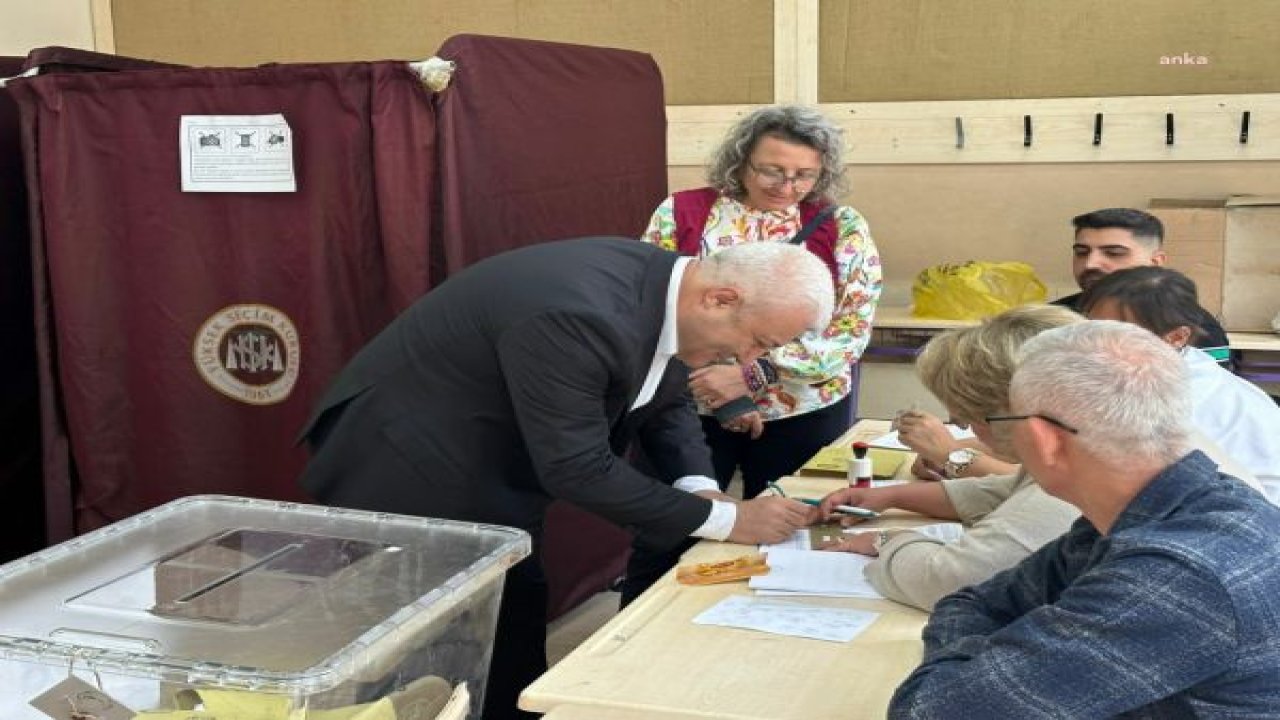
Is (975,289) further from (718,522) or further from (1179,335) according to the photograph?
(718,522)

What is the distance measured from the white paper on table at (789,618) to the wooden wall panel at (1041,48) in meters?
3.59

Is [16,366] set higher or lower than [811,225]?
lower

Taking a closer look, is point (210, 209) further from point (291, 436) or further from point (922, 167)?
Result: point (922, 167)

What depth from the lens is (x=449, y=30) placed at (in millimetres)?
6133

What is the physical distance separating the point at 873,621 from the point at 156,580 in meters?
1.10

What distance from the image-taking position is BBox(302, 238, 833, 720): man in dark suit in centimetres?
231

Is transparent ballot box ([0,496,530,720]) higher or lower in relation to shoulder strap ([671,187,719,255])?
lower

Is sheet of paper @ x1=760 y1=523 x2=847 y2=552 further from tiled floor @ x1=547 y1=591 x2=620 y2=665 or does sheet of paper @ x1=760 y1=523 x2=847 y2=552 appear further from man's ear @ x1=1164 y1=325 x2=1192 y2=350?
tiled floor @ x1=547 y1=591 x2=620 y2=665

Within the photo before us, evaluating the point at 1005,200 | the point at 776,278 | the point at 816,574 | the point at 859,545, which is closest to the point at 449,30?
the point at 1005,200

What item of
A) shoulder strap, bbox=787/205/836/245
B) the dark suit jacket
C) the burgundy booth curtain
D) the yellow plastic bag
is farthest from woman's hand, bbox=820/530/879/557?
the yellow plastic bag

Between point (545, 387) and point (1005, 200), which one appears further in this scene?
point (1005, 200)

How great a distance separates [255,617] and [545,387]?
0.87 metres

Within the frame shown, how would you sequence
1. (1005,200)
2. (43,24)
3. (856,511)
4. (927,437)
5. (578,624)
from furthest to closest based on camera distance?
(43,24)
(1005,200)
(578,624)
(927,437)
(856,511)

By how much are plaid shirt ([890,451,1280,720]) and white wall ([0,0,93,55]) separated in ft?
20.5
